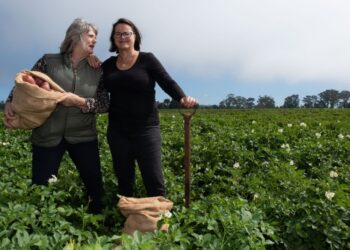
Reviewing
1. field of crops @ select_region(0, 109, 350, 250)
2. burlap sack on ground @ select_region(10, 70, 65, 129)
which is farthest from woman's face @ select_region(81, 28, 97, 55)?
field of crops @ select_region(0, 109, 350, 250)

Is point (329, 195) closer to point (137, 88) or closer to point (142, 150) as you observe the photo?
point (142, 150)

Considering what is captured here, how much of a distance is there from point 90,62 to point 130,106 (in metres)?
0.53

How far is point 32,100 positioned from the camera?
4.03 metres

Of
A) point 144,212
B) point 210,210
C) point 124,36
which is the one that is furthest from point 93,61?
point 210,210

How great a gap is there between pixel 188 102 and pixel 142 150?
Result: 64 centimetres

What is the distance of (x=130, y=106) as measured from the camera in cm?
432

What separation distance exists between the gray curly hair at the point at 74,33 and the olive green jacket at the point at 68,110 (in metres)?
0.08

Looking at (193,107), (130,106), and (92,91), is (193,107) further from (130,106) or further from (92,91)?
(92,91)

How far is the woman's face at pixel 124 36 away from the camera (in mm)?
4234

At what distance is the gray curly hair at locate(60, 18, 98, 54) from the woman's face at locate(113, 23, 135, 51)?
0.19 metres

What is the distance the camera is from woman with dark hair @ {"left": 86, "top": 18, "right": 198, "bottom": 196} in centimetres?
425

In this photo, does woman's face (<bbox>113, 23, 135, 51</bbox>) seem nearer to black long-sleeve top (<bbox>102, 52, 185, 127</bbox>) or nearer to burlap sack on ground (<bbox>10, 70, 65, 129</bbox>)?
black long-sleeve top (<bbox>102, 52, 185, 127</bbox>)

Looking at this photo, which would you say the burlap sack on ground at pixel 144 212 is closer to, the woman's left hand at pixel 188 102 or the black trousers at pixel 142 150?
the black trousers at pixel 142 150

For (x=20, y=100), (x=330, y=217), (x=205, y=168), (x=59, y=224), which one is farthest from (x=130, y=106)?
(x=205, y=168)
